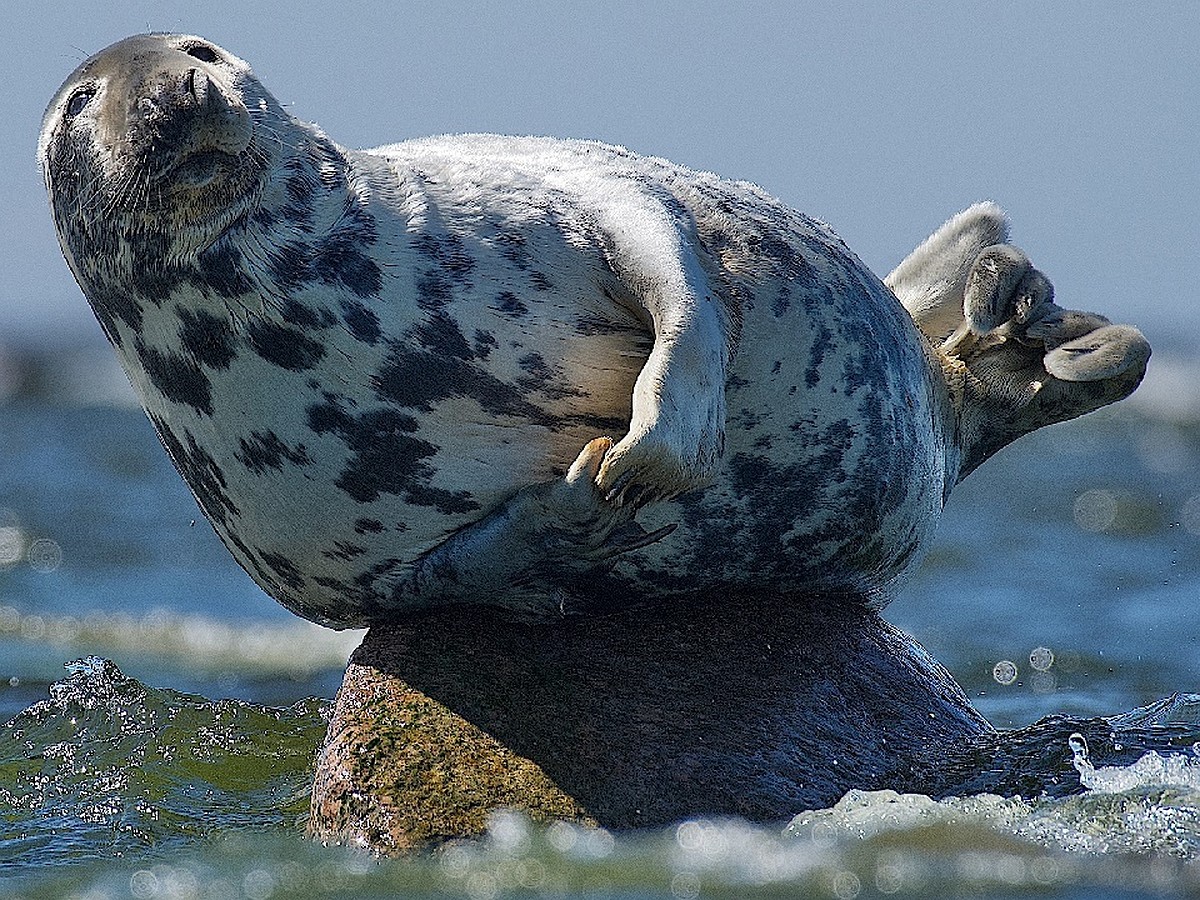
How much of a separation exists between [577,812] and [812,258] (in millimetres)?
1555

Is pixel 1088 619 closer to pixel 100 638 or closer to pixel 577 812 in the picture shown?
pixel 100 638

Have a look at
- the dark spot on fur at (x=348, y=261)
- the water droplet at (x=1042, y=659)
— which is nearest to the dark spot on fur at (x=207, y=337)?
the dark spot on fur at (x=348, y=261)

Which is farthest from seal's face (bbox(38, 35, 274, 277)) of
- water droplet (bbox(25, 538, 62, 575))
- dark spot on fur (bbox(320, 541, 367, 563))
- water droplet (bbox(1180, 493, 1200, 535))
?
water droplet (bbox(1180, 493, 1200, 535))

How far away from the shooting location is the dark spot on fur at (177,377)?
4445mm

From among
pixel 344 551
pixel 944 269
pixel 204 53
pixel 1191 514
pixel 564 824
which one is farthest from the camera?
pixel 1191 514

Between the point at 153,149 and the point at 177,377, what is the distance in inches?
23.7

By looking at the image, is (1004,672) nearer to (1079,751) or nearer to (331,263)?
(1079,751)

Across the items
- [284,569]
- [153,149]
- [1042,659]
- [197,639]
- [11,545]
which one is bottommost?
[11,545]

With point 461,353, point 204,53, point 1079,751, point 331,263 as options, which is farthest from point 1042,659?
point 204,53

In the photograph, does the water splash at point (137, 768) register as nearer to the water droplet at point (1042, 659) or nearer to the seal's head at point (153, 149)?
the seal's head at point (153, 149)

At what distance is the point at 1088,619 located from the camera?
1010 centimetres

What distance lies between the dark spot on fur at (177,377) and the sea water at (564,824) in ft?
3.46

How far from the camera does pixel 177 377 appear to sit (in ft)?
14.7

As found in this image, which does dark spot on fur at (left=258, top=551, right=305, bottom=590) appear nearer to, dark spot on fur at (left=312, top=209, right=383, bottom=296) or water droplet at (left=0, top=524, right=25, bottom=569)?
dark spot on fur at (left=312, top=209, right=383, bottom=296)
